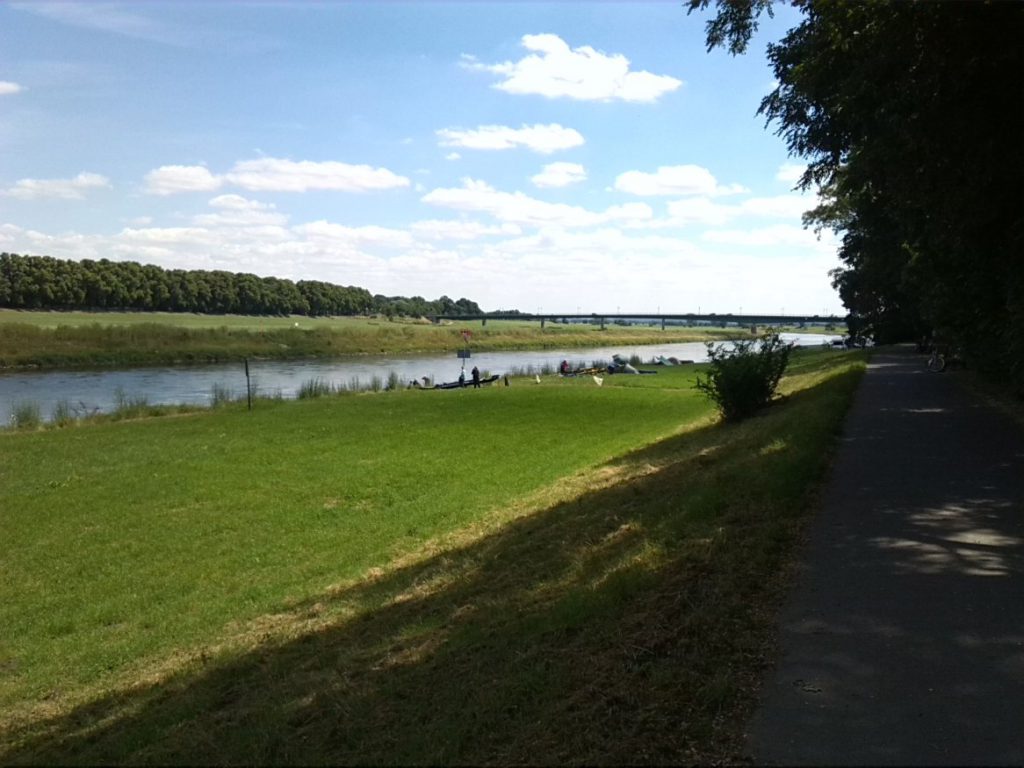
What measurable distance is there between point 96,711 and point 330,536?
228 inches

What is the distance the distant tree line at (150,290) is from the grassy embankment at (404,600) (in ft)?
343

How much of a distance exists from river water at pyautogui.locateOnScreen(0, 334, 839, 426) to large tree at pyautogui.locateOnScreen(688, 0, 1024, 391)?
75.7ft

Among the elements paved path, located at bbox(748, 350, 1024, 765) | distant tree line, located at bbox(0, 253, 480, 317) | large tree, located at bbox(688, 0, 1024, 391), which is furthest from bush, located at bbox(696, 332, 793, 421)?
distant tree line, located at bbox(0, 253, 480, 317)

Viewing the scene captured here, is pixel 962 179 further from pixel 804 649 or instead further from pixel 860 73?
pixel 804 649

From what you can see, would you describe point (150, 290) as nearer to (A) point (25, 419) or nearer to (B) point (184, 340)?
(B) point (184, 340)

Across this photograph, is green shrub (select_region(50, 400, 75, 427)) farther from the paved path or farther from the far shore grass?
the far shore grass

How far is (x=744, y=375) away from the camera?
18.3 meters

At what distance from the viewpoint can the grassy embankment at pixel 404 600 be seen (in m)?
4.05

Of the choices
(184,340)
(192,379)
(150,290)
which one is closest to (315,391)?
(192,379)

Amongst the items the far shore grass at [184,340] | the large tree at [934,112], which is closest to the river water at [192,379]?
the far shore grass at [184,340]

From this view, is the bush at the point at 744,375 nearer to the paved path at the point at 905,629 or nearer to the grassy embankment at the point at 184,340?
the paved path at the point at 905,629

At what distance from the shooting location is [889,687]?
13.3 feet

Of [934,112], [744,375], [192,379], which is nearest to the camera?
[934,112]

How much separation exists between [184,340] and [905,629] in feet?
268
